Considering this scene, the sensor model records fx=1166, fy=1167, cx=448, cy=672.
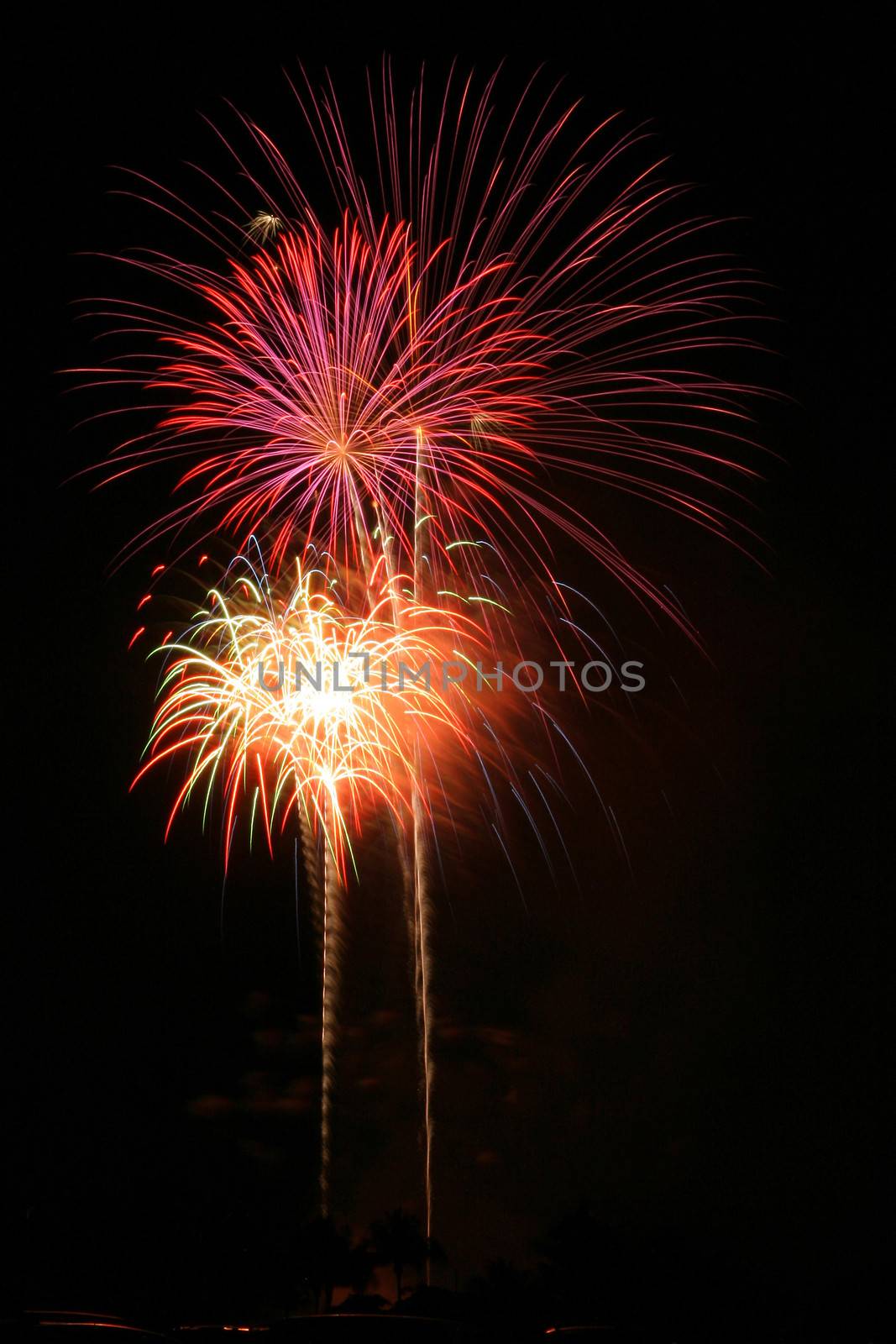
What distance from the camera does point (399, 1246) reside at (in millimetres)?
19141

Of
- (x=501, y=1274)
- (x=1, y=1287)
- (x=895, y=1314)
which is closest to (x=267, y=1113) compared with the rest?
(x=501, y=1274)

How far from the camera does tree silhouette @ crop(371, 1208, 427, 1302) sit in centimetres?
1900

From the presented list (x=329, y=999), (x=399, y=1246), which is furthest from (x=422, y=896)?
(x=399, y=1246)

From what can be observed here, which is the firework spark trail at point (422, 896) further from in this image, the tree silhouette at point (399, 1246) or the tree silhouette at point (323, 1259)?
the tree silhouette at point (323, 1259)

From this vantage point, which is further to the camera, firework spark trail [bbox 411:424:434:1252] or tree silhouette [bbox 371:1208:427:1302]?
tree silhouette [bbox 371:1208:427:1302]

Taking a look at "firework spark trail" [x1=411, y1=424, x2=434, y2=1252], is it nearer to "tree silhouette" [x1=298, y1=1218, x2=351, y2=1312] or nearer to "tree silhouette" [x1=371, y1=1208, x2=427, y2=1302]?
"tree silhouette" [x1=371, y1=1208, x2=427, y2=1302]

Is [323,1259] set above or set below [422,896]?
below

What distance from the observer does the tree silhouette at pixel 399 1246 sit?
62.3 ft

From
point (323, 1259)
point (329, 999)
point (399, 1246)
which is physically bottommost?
point (323, 1259)

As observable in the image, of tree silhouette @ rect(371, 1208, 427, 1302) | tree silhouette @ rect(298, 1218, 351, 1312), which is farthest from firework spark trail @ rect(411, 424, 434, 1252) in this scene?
tree silhouette @ rect(298, 1218, 351, 1312)

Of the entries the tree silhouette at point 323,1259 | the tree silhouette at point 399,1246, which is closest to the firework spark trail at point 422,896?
the tree silhouette at point 399,1246

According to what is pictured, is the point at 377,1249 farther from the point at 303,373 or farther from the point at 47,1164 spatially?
the point at 303,373

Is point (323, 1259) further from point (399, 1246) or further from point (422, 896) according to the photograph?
point (422, 896)

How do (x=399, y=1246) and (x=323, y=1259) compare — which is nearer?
(x=323, y=1259)
